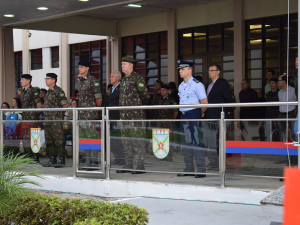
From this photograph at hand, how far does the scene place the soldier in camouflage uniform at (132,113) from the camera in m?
6.50

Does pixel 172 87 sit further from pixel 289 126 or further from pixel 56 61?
pixel 56 61

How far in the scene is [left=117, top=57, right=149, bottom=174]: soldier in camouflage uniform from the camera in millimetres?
6496

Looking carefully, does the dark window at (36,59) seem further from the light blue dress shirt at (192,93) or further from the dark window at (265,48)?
the light blue dress shirt at (192,93)

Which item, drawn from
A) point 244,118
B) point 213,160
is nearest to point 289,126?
point 244,118

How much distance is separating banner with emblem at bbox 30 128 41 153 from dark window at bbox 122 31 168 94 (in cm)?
678

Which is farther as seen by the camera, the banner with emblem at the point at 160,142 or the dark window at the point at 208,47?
the dark window at the point at 208,47

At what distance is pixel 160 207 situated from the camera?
5.53 m

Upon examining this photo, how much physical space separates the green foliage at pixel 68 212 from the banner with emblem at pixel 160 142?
6.46ft

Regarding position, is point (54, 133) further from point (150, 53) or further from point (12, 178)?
point (150, 53)

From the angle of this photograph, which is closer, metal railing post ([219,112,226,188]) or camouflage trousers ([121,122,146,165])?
metal railing post ([219,112,226,188])

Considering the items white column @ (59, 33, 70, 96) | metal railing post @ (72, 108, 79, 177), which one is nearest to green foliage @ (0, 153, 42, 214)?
metal railing post @ (72, 108, 79, 177)

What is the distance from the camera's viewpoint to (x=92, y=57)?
16.2 m

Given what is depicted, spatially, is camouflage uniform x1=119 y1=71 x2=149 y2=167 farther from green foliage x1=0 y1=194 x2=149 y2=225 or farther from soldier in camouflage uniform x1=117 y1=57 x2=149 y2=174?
green foliage x1=0 y1=194 x2=149 y2=225

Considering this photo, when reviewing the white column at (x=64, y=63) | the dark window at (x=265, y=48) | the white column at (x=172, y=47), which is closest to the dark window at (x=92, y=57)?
the white column at (x=64, y=63)
